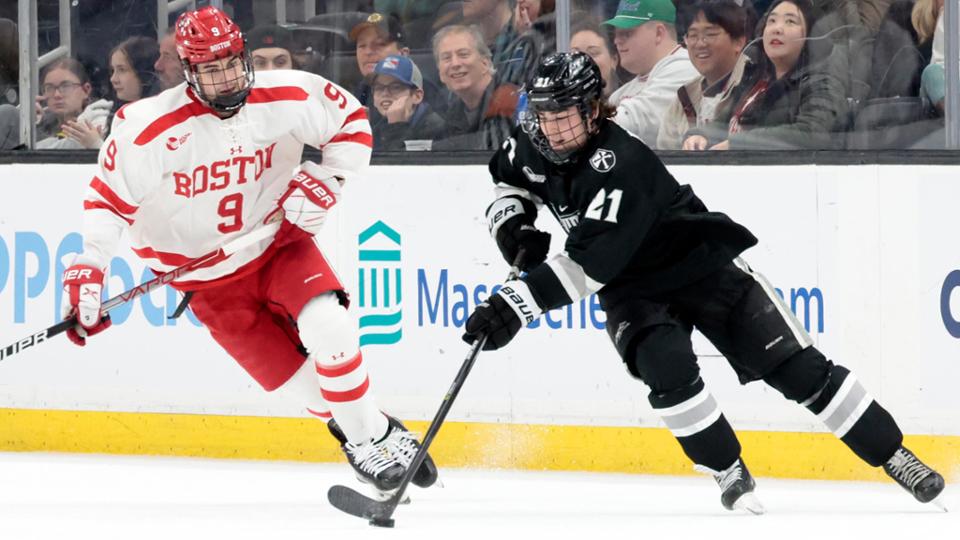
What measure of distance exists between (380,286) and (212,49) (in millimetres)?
1339

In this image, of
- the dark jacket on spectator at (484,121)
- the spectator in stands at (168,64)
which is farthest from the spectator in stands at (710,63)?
the spectator in stands at (168,64)

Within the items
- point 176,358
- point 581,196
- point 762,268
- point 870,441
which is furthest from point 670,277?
Result: point 176,358

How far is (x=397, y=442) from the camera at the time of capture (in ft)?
13.1

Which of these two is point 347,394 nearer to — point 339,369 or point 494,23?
point 339,369

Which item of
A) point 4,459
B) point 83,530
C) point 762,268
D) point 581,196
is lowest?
point 4,459

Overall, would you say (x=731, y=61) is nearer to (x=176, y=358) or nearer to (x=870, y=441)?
(x=870, y=441)

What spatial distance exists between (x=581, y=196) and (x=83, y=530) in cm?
130

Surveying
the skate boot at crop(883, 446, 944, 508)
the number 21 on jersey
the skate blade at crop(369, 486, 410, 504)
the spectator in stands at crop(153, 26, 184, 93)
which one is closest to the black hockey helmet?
the number 21 on jersey

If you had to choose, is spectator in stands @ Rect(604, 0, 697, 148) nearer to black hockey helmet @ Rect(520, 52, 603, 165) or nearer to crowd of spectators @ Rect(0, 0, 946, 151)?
crowd of spectators @ Rect(0, 0, 946, 151)

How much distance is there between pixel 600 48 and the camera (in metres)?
4.85

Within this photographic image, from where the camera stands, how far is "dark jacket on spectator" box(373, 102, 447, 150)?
5066 mm

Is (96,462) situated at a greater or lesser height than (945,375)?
lesser

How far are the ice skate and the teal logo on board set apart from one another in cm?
166

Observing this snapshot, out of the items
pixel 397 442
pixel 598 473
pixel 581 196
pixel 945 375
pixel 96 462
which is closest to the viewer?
pixel 581 196
